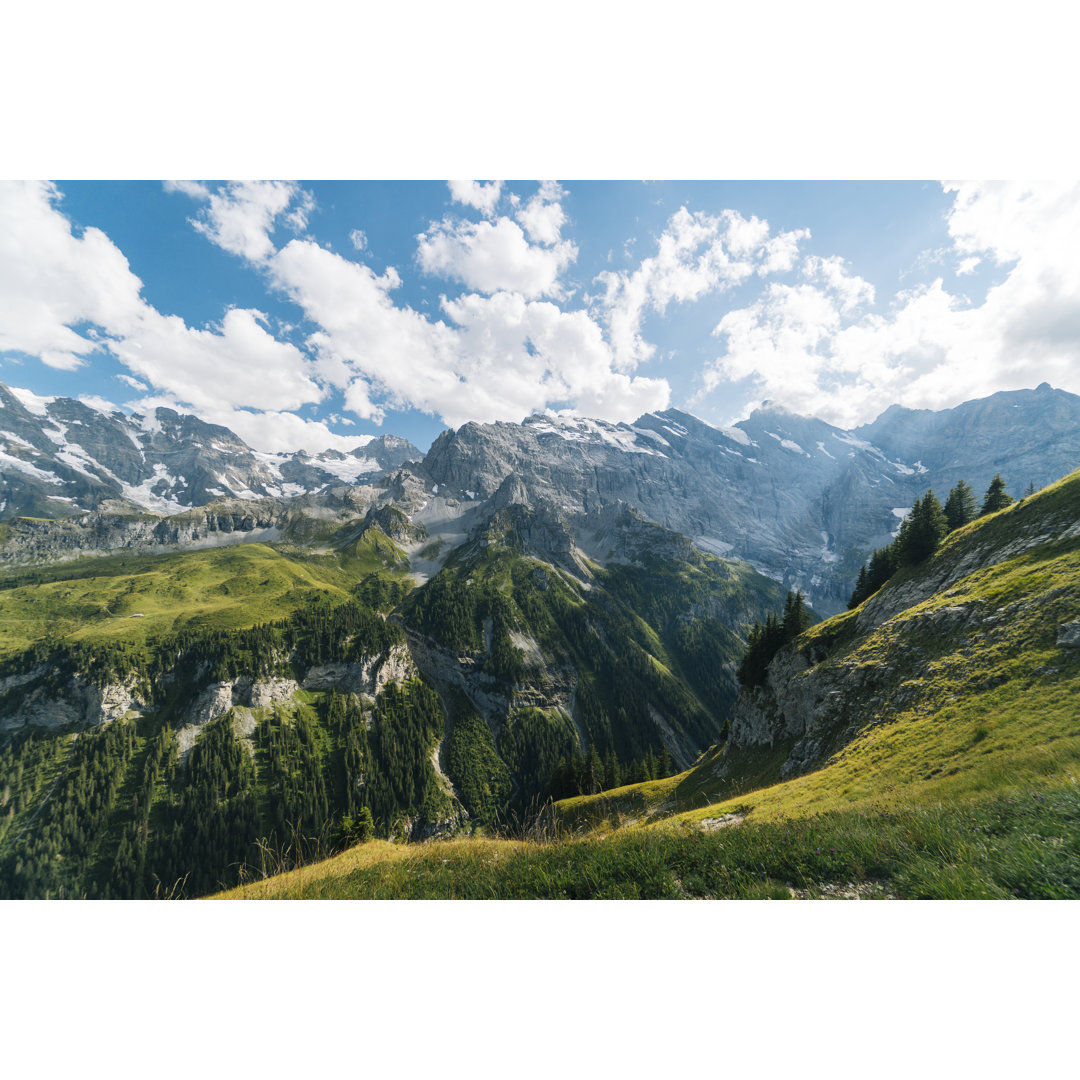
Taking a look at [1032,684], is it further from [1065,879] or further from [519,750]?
[519,750]

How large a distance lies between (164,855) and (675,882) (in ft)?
480

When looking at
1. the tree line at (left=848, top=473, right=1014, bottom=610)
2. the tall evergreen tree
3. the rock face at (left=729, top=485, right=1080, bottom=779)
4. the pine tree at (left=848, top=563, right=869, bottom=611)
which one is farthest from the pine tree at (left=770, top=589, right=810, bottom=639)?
the pine tree at (left=848, top=563, right=869, bottom=611)

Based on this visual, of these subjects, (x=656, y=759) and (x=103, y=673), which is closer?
(x=656, y=759)

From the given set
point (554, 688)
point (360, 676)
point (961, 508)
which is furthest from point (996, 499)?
point (360, 676)

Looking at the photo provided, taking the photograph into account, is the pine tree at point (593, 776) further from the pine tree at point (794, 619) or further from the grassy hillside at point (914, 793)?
the pine tree at point (794, 619)

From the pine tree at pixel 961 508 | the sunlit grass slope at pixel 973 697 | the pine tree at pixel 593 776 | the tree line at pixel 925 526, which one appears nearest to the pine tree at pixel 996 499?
the tree line at pixel 925 526

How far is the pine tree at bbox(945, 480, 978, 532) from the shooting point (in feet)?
149

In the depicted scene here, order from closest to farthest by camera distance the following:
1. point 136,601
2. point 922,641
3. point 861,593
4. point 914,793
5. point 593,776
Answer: point 914,793, point 922,641, point 861,593, point 593,776, point 136,601

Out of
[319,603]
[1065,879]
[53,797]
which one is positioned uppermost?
[319,603]

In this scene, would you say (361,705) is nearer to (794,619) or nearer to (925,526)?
(794,619)

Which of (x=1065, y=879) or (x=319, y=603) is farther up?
(x=319, y=603)

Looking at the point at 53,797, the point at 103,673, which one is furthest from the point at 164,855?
the point at 103,673

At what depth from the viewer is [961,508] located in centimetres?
4650
